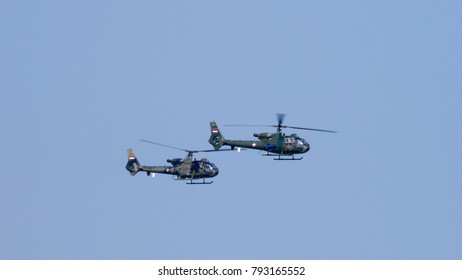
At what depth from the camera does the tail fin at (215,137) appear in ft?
340

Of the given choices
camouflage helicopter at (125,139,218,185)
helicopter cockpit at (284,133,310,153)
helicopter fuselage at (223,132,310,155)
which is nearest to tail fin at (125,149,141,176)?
camouflage helicopter at (125,139,218,185)

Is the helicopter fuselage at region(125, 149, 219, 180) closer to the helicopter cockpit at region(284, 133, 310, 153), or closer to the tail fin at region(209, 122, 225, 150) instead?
the tail fin at region(209, 122, 225, 150)

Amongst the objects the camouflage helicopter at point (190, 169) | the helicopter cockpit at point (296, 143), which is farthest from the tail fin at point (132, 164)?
the helicopter cockpit at point (296, 143)

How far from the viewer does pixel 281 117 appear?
10238 centimetres

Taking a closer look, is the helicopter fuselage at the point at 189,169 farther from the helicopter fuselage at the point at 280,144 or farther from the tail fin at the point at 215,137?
the helicopter fuselage at the point at 280,144

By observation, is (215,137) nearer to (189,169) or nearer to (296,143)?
(189,169)

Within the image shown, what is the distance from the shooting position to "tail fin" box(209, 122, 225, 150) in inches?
4082

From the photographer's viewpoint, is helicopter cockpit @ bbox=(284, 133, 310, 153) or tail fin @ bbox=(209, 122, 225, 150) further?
tail fin @ bbox=(209, 122, 225, 150)

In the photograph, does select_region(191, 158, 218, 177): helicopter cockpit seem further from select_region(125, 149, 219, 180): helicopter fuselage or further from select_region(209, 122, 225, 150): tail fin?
select_region(209, 122, 225, 150): tail fin

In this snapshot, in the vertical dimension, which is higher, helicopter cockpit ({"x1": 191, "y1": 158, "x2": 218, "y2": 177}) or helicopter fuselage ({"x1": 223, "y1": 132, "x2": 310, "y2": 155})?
helicopter fuselage ({"x1": 223, "y1": 132, "x2": 310, "y2": 155})

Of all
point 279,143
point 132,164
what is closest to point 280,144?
point 279,143

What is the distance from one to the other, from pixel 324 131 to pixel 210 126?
932 cm
